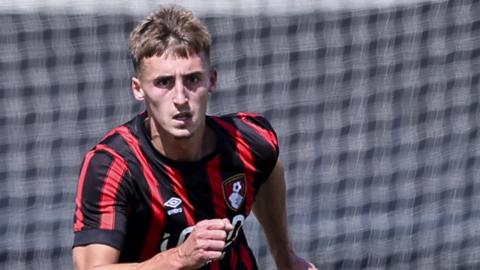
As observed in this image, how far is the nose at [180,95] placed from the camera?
4199mm

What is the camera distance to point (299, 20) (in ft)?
24.0

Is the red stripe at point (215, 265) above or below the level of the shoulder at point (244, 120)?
below

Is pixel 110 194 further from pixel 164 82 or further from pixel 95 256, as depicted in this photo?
pixel 164 82

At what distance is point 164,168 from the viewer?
4.36m

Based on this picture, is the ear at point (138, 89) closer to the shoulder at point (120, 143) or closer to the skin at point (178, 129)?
the skin at point (178, 129)

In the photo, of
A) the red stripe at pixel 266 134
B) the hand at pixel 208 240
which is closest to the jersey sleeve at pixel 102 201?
the hand at pixel 208 240

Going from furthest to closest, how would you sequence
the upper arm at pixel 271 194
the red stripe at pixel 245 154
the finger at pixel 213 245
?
the upper arm at pixel 271 194
the red stripe at pixel 245 154
the finger at pixel 213 245

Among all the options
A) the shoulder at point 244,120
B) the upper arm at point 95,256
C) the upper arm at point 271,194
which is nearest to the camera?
the upper arm at point 95,256

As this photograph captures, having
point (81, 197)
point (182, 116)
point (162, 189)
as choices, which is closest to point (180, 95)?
point (182, 116)

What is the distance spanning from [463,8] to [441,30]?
18 cm

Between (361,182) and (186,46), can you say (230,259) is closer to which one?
(186,46)

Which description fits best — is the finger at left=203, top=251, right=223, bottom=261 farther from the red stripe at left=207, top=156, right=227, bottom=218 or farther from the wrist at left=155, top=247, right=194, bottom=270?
the red stripe at left=207, top=156, right=227, bottom=218

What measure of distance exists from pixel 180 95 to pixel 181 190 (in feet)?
1.21

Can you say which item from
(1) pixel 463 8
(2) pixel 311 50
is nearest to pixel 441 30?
(1) pixel 463 8
